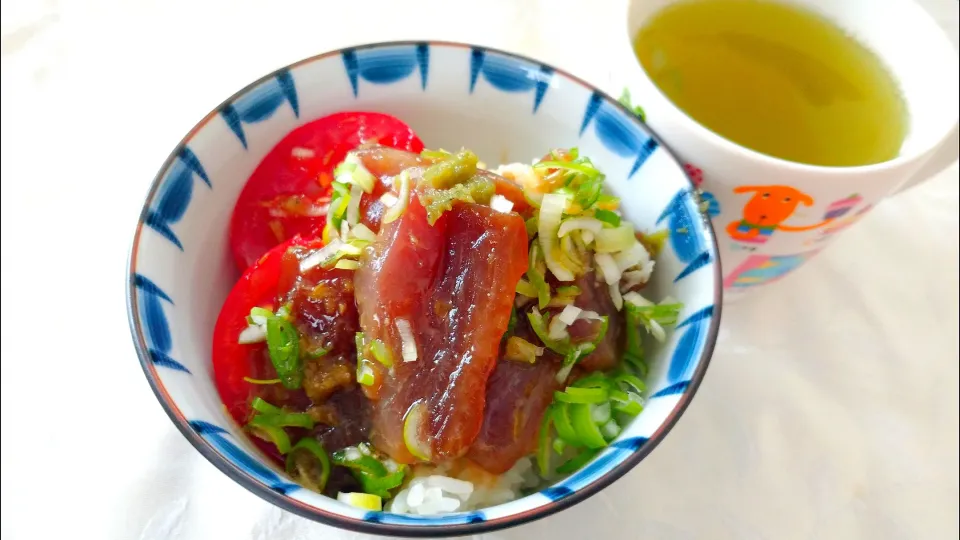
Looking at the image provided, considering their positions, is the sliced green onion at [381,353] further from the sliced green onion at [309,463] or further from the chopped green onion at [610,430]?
the chopped green onion at [610,430]

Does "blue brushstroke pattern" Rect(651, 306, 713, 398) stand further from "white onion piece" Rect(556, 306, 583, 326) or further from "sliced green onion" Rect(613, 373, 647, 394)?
"white onion piece" Rect(556, 306, 583, 326)

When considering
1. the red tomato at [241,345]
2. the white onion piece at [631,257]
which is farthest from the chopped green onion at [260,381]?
the white onion piece at [631,257]

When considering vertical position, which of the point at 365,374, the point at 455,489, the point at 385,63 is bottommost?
the point at 455,489

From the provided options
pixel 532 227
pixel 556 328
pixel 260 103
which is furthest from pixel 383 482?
pixel 260 103

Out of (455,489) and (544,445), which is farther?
(544,445)

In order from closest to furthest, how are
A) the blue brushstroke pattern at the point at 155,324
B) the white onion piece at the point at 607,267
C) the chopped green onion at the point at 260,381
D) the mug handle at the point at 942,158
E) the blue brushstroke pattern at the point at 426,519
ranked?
the blue brushstroke pattern at the point at 426,519
the blue brushstroke pattern at the point at 155,324
the chopped green onion at the point at 260,381
the white onion piece at the point at 607,267
the mug handle at the point at 942,158

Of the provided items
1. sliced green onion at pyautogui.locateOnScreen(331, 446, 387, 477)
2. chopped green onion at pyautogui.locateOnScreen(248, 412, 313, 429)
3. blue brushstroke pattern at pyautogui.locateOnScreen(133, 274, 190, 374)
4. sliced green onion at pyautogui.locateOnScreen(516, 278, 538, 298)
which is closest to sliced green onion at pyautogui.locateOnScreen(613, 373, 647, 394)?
sliced green onion at pyautogui.locateOnScreen(516, 278, 538, 298)

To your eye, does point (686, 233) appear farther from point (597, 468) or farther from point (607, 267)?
point (597, 468)
